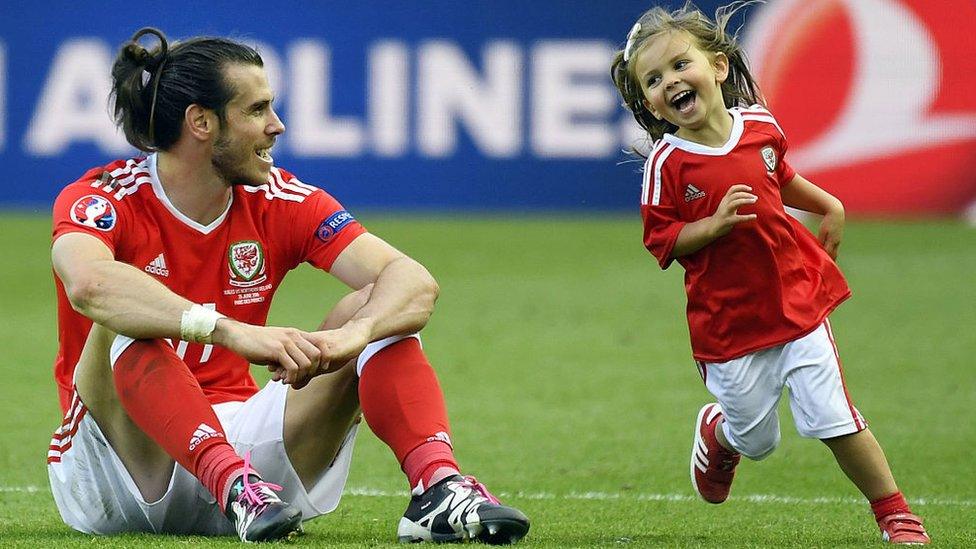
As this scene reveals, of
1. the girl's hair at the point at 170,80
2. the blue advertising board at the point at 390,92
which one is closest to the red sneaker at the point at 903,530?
the girl's hair at the point at 170,80

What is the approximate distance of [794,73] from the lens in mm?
15320

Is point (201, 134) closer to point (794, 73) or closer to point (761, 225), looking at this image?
point (761, 225)

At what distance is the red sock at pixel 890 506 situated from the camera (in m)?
4.21

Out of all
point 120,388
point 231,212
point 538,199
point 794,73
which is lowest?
point 538,199

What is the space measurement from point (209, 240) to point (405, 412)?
2.41 feet

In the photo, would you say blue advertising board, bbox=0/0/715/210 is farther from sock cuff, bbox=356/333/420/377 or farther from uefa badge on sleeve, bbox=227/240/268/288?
sock cuff, bbox=356/333/420/377

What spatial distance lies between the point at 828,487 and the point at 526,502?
1.10m

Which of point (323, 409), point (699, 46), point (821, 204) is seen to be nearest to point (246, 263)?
point (323, 409)

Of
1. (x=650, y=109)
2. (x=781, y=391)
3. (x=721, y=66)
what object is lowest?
(x=781, y=391)

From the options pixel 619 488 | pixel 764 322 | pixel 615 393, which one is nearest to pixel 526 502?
pixel 619 488

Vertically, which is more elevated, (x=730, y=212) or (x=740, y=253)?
(x=730, y=212)

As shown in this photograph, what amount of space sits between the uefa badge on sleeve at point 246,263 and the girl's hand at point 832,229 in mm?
1678

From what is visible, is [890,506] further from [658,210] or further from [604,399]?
[604,399]

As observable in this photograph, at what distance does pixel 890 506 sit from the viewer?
4219mm
